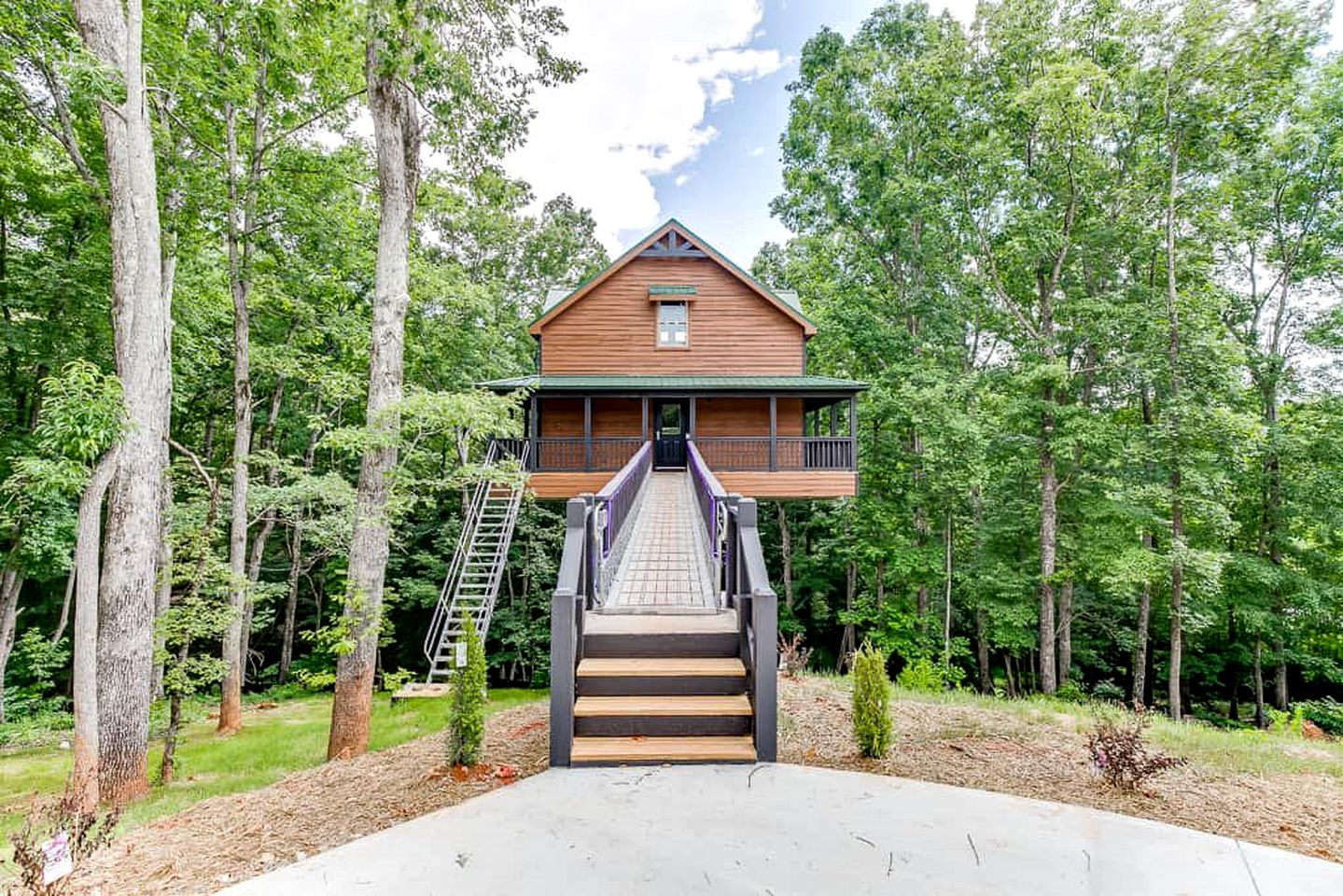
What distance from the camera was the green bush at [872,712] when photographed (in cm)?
458

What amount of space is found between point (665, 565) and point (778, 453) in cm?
682

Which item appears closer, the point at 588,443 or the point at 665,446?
the point at 588,443

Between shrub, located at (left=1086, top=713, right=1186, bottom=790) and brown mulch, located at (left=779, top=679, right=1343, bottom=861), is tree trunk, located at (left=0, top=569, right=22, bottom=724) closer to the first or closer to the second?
brown mulch, located at (left=779, top=679, right=1343, bottom=861)

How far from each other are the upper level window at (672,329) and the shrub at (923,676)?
31.8 feet

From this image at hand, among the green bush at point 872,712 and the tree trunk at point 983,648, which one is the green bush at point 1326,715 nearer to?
the tree trunk at point 983,648

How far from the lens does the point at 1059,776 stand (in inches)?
176

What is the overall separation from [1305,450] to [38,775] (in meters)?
25.9

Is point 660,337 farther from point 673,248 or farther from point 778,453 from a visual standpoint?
point 778,453

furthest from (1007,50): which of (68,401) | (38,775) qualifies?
(38,775)

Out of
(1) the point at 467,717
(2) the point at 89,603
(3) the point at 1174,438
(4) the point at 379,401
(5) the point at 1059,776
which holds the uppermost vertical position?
(4) the point at 379,401

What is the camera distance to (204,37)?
356 inches

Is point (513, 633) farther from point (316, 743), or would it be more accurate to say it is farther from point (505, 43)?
point (505, 43)

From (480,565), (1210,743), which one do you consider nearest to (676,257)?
(480,565)

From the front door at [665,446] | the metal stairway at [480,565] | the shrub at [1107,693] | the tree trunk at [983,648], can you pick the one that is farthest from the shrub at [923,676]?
the metal stairway at [480,565]
